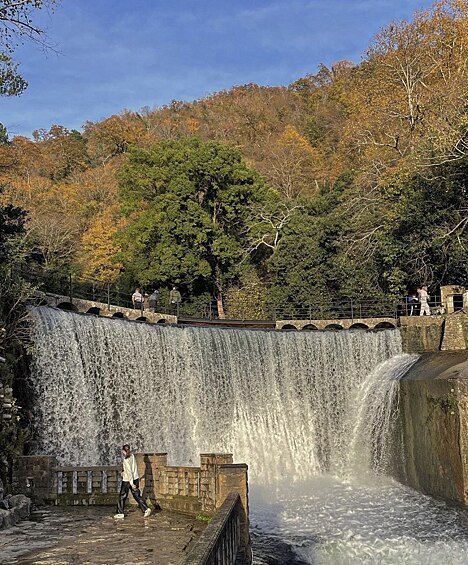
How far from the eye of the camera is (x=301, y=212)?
3538 centimetres

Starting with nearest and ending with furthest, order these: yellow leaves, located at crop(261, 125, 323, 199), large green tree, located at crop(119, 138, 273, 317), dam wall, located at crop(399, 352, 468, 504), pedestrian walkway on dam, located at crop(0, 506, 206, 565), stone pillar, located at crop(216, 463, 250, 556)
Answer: pedestrian walkway on dam, located at crop(0, 506, 206, 565), stone pillar, located at crop(216, 463, 250, 556), dam wall, located at crop(399, 352, 468, 504), large green tree, located at crop(119, 138, 273, 317), yellow leaves, located at crop(261, 125, 323, 199)

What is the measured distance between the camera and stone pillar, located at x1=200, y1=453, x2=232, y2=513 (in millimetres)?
10109

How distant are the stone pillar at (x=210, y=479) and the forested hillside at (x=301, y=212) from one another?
14.5 metres

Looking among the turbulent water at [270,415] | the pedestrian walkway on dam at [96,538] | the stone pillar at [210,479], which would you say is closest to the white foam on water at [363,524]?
the turbulent water at [270,415]

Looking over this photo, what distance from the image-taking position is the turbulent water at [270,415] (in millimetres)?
13703

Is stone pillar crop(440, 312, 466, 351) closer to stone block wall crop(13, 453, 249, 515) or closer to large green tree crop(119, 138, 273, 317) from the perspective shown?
stone block wall crop(13, 453, 249, 515)

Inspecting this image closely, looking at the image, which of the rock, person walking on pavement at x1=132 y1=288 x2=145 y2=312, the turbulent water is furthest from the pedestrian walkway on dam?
person walking on pavement at x1=132 y1=288 x2=145 y2=312

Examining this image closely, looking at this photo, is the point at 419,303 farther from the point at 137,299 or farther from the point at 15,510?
the point at 15,510

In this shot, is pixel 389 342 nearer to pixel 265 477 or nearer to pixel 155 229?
pixel 265 477

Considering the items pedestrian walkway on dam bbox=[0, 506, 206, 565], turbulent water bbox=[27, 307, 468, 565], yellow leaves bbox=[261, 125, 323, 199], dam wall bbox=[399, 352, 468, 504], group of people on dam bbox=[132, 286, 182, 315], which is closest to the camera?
pedestrian walkway on dam bbox=[0, 506, 206, 565]

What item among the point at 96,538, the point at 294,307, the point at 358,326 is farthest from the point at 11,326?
the point at 294,307

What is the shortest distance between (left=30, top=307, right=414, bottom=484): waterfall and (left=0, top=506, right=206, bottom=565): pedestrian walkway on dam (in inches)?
154

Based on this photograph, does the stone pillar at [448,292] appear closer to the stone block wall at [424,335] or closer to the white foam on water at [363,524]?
the stone block wall at [424,335]

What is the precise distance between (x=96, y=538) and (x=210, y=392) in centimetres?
975
